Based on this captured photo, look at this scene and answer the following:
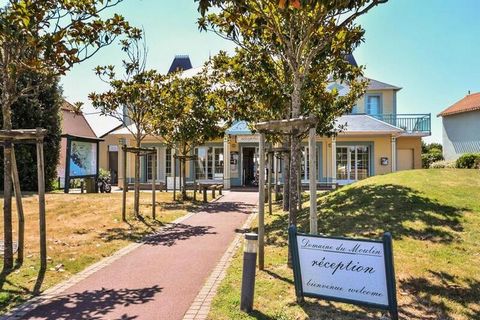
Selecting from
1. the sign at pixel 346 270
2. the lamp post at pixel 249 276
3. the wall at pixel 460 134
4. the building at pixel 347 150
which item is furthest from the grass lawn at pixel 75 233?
the wall at pixel 460 134

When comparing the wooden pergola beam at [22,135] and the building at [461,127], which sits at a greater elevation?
the building at [461,127]

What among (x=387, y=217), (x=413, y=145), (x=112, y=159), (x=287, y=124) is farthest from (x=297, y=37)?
(x=112, y=159)

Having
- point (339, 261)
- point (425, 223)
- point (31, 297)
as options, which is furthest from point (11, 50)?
point (425, 223)

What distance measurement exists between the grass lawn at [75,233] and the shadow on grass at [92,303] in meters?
0.51

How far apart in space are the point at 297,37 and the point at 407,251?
4.32m

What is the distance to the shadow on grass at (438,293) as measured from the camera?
4829 millimetres

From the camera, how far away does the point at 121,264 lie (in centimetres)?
736

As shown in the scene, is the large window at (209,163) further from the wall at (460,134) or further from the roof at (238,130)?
the wall at (460,134)

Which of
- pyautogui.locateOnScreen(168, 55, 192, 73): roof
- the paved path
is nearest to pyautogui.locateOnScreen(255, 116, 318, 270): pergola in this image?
the paved path

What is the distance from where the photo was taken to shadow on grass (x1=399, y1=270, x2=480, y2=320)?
15.8 ft

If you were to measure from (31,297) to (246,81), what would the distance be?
27.2 ft

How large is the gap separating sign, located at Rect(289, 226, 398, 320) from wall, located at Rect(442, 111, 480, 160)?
29.4m

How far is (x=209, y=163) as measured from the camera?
2712 centimetres

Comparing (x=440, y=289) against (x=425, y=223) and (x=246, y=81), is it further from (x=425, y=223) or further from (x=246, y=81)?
(x=246, y=81)
